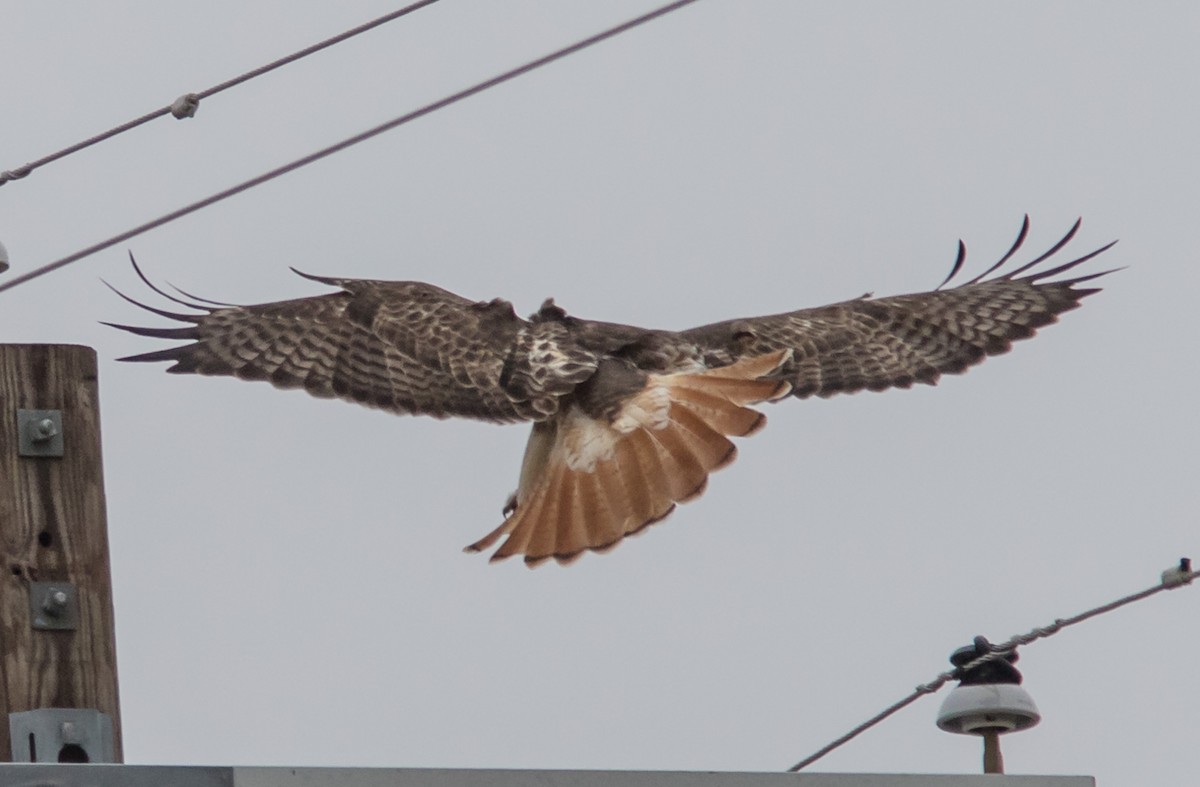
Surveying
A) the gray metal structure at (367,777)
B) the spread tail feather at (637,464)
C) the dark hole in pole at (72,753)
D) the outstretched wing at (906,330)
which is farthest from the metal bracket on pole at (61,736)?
the outstretched wing at (906,330)

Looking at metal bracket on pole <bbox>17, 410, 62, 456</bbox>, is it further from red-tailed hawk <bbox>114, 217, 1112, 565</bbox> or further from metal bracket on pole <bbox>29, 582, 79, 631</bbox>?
red-tailed hawk <bbox>114, 217, 1112, 565</bbox>

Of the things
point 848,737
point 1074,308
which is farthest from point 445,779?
point 1074,308

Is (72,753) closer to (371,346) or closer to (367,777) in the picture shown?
(367,777)

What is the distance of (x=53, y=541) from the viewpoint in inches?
165

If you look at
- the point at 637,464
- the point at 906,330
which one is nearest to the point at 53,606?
the point at 637,464

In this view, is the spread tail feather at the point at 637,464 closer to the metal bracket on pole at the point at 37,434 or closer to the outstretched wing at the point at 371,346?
the outstretched wing at the point at 371,346

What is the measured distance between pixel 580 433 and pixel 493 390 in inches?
15.7

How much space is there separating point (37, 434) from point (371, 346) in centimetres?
225

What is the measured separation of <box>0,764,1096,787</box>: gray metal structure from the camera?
3.13m

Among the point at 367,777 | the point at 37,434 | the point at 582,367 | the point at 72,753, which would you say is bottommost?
the point at 367,777

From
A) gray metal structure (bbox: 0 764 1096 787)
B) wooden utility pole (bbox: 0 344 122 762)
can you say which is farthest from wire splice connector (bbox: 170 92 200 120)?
gray metal structure (bbox: 0 764 1096 787)

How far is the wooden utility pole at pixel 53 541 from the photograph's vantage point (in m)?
4.06

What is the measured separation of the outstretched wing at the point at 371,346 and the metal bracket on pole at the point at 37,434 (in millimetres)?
1927

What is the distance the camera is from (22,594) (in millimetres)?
4129
